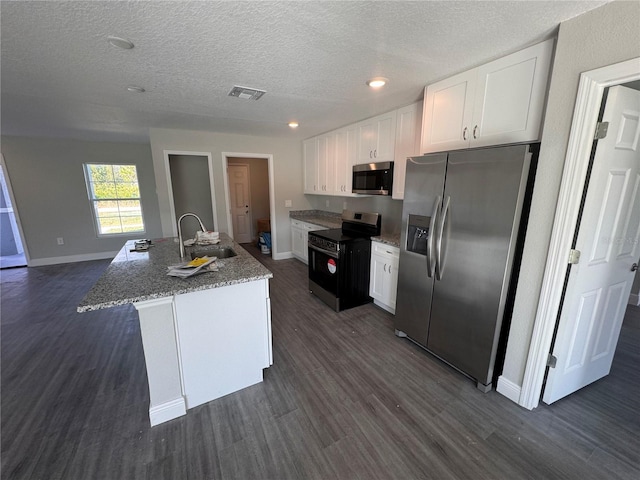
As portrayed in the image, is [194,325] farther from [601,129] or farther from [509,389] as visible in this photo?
[601,129]

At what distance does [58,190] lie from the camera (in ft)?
16.7

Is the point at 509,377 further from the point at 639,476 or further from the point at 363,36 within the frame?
the point at 363,36

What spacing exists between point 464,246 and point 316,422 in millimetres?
1640

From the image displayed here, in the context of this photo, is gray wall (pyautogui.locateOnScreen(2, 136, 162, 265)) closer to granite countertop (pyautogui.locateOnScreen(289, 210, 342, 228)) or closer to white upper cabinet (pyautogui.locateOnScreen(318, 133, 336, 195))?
granite countertop (pyautogui.locateOnScreen(289, 210, 342, 228))

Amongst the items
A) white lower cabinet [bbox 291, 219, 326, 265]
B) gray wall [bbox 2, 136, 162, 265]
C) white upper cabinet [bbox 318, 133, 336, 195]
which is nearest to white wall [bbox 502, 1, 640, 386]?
white upper cabinet [bbox 318, 133, 336, 195]

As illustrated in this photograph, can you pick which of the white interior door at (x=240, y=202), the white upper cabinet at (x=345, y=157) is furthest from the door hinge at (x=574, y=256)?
the white interior door at (x=240, y=202)

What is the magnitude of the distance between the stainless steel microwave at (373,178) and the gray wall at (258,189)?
3.90 meters

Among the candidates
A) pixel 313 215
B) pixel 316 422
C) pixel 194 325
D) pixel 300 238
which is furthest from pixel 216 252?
pixel 313 215

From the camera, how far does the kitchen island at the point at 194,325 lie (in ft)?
5.17

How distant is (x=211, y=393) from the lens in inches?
73.3

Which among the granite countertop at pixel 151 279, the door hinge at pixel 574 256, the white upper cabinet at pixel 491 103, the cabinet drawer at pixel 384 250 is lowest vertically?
the cabinet drawer at pixel 384 250

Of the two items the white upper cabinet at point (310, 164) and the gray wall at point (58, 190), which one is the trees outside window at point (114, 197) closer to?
the gray wall at point (58, 190)

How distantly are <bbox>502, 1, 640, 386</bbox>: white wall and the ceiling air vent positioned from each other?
2.28 m

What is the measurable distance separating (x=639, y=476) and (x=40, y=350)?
4525 millimetres
